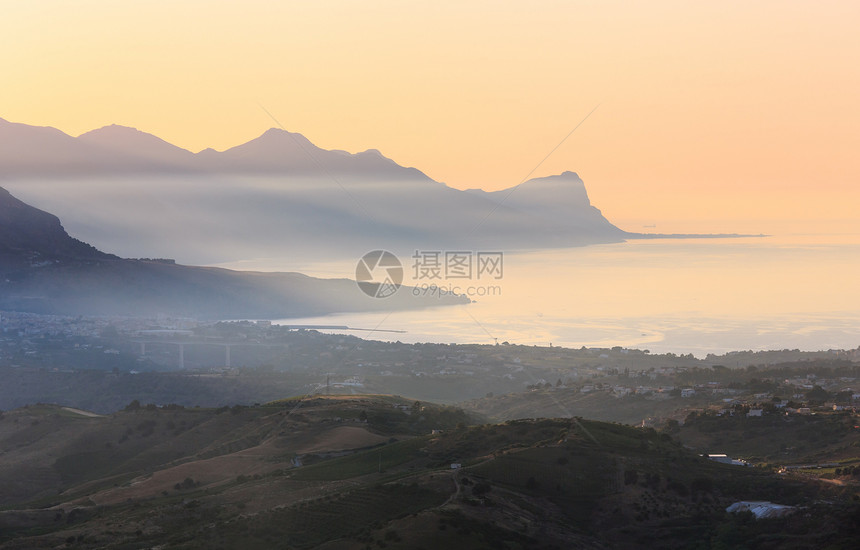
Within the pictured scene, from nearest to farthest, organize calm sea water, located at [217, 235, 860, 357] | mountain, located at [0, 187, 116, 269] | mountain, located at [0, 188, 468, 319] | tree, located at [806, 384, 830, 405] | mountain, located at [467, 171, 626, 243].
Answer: tree, located at [806, 384, 830, 405], calm sea water, located at [217, 235, 860, 357], mountain, located at [0, 188, 468, 319], mountain, located at [0, 187, 116, 269], mountain, located at [467, 171, 626, 243]

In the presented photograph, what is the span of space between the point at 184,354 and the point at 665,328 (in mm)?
42740

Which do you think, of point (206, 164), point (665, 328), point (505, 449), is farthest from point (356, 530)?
point (206, 164)

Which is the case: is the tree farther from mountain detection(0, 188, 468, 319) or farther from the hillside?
mountain detection(0, 188, 468, 319)

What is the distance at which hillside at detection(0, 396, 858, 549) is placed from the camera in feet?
68.6

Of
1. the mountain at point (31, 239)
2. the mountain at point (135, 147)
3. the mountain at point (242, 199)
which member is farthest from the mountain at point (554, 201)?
the mountain at point (31, 239)

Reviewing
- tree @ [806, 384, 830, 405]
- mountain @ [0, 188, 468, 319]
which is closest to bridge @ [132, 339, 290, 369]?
mountain @ [0, 188, 468, 319]

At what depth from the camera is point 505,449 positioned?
28.4 meters

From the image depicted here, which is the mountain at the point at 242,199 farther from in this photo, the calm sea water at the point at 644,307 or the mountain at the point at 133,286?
the mountain at the point at 133,286

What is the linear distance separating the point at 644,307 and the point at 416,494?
79.9 m

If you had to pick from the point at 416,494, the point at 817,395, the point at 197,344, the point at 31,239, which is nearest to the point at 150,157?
the point at 31,239

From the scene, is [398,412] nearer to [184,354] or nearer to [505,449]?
[505,449]

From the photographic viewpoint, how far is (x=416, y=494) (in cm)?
2334

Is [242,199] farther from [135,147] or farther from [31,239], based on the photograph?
[31,239]

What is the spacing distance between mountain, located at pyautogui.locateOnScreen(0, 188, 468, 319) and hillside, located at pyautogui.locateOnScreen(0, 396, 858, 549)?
62114mm
